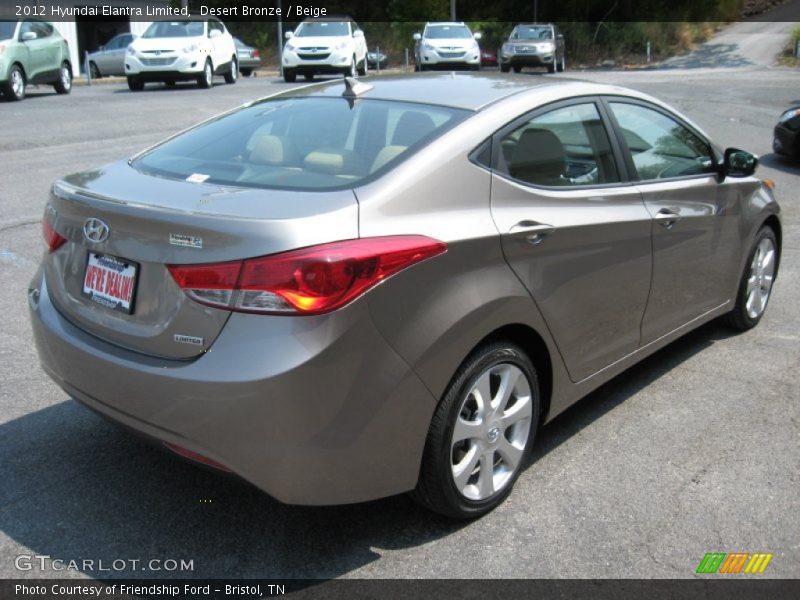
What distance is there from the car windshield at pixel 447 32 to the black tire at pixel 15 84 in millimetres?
14977

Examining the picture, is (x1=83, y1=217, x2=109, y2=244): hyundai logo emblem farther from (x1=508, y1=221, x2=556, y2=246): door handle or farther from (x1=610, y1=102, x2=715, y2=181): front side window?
(x1=610, y1=102, x2=715, y2=181): front side window

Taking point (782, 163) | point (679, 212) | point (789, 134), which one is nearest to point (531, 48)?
point (782, 163)

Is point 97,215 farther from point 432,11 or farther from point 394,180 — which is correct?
point 432,11

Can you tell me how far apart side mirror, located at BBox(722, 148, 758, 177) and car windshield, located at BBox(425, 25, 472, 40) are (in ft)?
84.6

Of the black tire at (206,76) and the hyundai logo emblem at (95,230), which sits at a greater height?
the black tire at (206,76)

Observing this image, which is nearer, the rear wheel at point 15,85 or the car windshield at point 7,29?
the rear wheel at point 15,85

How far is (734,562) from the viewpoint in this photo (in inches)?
126

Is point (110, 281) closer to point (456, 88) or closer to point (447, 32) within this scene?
point (456, 88)

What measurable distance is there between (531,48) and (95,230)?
103 feet

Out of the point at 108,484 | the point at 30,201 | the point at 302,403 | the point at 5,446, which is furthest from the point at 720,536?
the point at 30,201

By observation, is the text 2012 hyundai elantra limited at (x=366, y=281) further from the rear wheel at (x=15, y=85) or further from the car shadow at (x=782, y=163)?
the rear wheel at (x=15, y=85)

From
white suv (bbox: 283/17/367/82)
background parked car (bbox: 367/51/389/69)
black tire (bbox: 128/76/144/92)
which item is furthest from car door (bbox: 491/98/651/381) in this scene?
background parked car (bbox: 367/51/389/69)

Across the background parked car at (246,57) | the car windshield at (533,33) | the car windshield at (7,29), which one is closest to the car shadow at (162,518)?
the car windshield at (7,29)

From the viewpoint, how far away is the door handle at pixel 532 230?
337 centimetres
